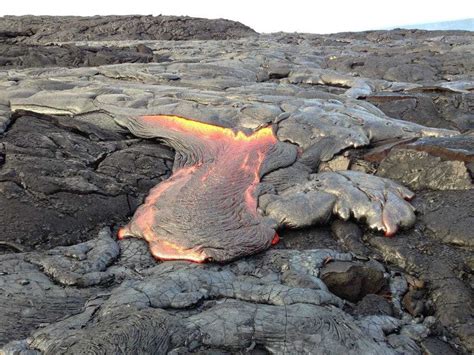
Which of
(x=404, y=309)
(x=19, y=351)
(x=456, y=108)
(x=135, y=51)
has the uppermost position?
(x=135, y=51)

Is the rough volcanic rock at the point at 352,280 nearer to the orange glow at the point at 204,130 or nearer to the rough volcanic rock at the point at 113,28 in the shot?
the orange glow at the point at 204,130

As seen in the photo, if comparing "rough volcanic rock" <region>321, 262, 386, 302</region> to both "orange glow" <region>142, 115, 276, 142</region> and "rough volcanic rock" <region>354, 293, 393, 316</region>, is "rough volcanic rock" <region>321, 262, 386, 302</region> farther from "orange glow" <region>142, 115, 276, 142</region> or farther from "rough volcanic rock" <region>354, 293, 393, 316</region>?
"orange glow" <region>142, 115, 276, 142</region>

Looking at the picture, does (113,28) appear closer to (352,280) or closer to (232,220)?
(232,220)

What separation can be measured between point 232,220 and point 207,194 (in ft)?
1.83

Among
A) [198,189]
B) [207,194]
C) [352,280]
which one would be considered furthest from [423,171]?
[198,189]

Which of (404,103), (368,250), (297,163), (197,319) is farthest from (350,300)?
(404,103)

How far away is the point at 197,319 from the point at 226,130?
3920mm

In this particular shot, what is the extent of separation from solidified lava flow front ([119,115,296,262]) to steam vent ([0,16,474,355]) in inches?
0.9

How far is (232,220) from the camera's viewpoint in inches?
209

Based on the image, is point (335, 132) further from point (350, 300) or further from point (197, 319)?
point (197, 319)

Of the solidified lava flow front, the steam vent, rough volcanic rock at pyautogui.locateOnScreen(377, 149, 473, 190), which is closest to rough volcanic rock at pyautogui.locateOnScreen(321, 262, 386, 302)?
the steam vent

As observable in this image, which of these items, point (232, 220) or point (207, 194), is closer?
point (232, 220)

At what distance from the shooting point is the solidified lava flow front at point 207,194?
4.92 meters

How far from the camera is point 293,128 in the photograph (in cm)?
706
